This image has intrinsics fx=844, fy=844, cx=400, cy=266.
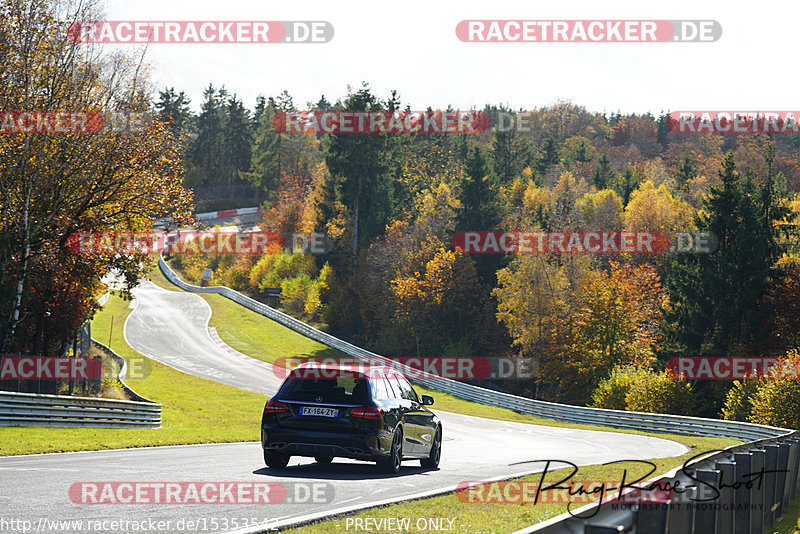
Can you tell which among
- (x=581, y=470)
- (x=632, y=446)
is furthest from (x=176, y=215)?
(x=581, y=470)

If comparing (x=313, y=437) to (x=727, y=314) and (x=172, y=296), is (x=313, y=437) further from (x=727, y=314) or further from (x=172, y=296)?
(x=172, y=296)

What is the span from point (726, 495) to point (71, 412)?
20617 mm

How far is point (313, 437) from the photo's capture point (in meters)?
12.4

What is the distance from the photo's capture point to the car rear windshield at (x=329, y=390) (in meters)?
12.7

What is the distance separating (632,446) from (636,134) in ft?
394

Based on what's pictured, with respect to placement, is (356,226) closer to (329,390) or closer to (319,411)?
(329,390)

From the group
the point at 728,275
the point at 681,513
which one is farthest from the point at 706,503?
the point at 728,275

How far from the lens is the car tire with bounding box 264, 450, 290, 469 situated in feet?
42.3

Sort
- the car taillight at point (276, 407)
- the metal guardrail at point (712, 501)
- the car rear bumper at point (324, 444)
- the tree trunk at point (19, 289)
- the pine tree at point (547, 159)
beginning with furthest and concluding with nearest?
the pine tree at point (547, 159) < the tree trunk at point (19, 289) < the car taillight at point (276, 407) < the car rear bumper at point (324, 444) < the metal guardrail at point (712, 501)

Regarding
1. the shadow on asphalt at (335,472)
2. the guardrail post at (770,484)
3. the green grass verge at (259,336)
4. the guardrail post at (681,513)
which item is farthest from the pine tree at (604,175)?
the guardrail post at (681,513)

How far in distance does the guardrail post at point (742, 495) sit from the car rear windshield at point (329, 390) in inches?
231

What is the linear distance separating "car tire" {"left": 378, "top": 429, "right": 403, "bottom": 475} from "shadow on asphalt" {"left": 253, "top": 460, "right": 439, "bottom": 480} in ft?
0.35

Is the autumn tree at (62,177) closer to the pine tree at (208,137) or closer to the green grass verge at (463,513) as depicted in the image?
the green grass verge at (463,513)

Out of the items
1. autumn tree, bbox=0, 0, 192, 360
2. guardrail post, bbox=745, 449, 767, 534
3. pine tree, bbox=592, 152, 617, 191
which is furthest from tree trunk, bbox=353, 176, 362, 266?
guardrail post, bbox=745, 449, 767, 534
